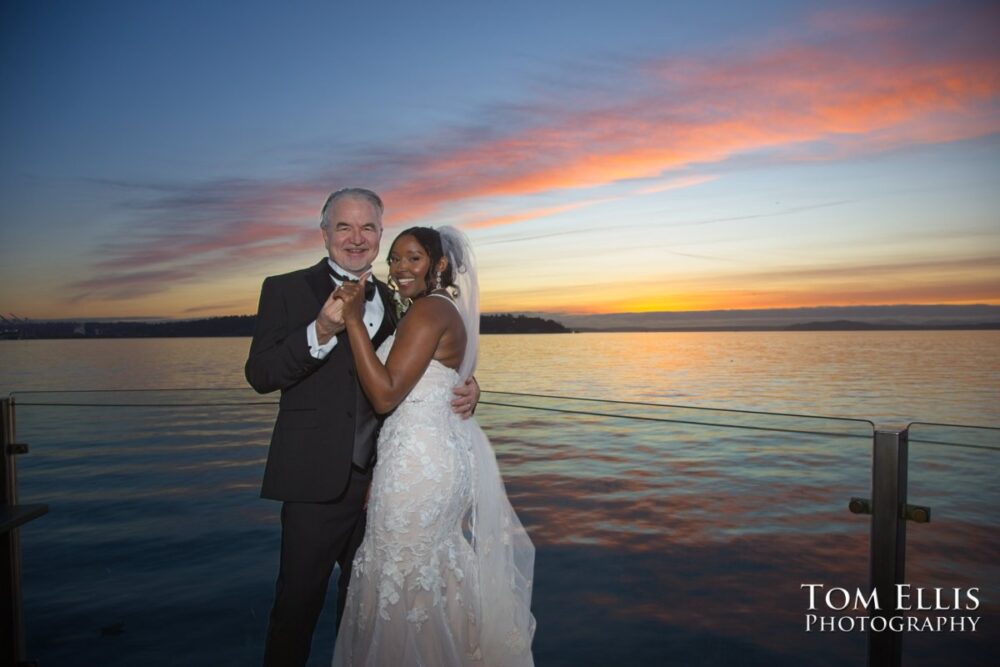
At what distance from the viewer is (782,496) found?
5992mm

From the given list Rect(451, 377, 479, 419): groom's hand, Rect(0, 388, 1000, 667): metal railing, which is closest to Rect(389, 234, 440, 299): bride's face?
Rect(451, 377, 479, 419): groom's hand

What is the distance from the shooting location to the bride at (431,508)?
2.34m

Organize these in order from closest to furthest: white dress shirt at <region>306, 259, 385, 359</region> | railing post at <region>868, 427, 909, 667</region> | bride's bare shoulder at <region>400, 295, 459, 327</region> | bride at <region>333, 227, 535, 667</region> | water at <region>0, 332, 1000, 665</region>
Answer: railing post at <region>868, 427, 909, 667</region>
white dress shirt at <region>306, 259, 385, 359</region>
bride at <region>333, 227, 535, 667</region>
bride's bare shoulder at <region>400, 295, 459, 327</region>
water at <region>0, 332, 1000, 665</region>

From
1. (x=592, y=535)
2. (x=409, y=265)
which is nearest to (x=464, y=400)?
(x=409, y=265)

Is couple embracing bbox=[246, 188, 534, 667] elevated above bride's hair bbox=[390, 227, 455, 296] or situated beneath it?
situated beneath

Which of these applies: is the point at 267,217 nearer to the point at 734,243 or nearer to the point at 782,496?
the point at 782,496

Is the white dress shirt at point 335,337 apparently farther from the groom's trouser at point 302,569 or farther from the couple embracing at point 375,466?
the groom's trouser at point 302,569

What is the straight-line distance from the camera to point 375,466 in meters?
2.48

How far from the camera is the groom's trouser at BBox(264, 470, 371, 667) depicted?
7.49ft

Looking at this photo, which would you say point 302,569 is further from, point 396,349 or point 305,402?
point 396,349

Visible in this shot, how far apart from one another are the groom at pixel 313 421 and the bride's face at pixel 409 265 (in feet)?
0.40

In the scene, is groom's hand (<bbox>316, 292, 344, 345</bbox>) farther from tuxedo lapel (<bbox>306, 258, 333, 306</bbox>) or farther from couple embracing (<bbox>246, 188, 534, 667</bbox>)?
tuxedo lapel (<bbox>306, 258, 333, 306</bbox>)

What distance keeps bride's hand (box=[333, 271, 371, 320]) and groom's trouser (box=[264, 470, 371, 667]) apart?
0.58m

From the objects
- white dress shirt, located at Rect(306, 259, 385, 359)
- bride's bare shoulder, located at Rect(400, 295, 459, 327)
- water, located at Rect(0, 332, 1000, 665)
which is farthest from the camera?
water, located at Rect(0, 332, 1000, 665)
